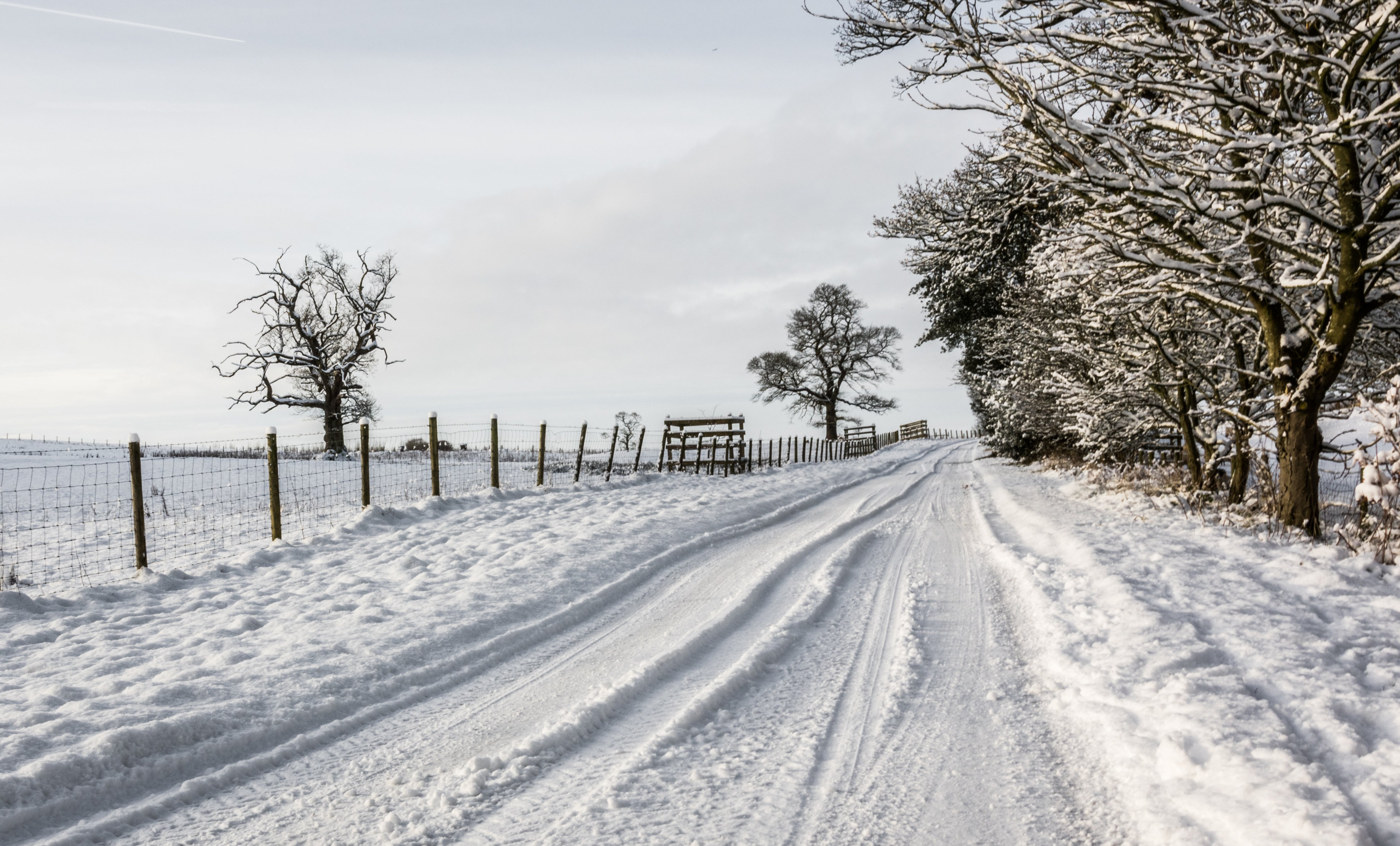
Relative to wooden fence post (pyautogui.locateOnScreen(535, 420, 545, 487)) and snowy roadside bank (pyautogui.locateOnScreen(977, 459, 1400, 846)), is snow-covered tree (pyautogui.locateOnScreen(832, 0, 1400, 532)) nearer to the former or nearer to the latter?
snowy roadside bank (pyautogui.locateOnScreen(977, 459, 1400, 846))

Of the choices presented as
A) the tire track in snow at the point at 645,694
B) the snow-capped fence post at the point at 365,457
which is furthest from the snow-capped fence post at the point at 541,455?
the tire track in snow at the point at 645,694

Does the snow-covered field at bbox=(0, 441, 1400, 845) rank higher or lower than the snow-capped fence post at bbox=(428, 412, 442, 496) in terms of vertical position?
lower

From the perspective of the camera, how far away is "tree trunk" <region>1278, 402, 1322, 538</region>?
8.67 meters

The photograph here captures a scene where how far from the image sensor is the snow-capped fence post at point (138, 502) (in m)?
8.73

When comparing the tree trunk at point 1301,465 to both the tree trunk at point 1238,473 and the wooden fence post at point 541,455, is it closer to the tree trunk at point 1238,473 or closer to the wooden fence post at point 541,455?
the tree trunk at point 1238,473

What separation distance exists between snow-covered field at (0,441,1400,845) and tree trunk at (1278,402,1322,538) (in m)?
0.93

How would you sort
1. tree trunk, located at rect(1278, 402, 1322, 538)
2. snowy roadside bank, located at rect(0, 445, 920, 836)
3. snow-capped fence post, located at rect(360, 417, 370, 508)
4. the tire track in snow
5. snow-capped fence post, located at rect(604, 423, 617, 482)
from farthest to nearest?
snow-capped fence post, located at rect(604, 423, 617, 482) < snow-capped fence post, located at rect(360, 417, 370, 508) < tree trunk, located at rect(1278, 402, 1322, 538) < snowy roadside bank, located at rect(0, 445, 920, 836) < the tire track in snow

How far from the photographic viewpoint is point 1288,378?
882 centimetres

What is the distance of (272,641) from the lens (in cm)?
626

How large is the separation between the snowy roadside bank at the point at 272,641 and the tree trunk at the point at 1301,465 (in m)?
6.89

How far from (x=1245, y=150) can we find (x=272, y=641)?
1041cm

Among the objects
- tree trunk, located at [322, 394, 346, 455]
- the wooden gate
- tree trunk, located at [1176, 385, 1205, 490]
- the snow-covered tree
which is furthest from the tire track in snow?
tree trunk, located at [322, 394, 346, 455]

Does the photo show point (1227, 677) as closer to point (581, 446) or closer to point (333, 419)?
point (581, 446)

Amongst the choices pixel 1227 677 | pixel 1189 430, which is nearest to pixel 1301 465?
pixel 1189 430
